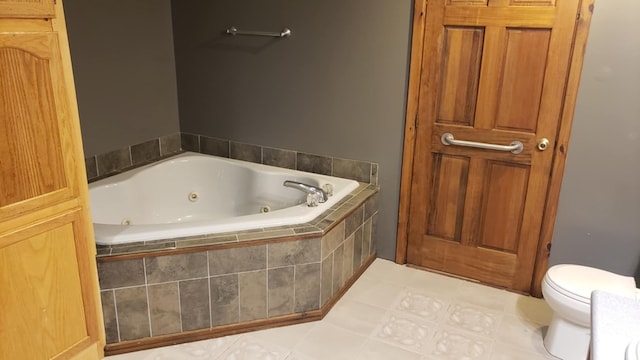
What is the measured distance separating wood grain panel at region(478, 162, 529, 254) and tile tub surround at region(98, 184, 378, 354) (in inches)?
31.7

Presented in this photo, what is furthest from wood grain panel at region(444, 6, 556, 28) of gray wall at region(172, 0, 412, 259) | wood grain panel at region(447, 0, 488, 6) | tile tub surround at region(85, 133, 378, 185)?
tile tub surround at region(85, 133, 378, 185)

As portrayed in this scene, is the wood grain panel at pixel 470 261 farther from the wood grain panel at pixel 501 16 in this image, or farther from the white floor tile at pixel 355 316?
the wood grain panel at pixel 501 16

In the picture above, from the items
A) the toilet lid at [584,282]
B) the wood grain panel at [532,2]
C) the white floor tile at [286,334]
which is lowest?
the white floor tile at [286,334]

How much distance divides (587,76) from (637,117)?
0.93ft

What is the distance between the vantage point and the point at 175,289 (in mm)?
2232

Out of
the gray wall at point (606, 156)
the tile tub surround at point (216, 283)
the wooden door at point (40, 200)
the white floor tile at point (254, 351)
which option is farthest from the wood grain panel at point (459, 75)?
the wooden door at point (40, 200)

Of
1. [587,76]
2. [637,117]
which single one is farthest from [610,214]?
[587,76]

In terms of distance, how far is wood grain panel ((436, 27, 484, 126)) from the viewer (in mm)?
2568

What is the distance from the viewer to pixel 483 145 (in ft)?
8.70

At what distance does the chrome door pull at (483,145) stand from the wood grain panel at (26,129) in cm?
186

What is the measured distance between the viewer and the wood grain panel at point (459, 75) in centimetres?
257

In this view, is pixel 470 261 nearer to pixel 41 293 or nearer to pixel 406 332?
pixel 406 332

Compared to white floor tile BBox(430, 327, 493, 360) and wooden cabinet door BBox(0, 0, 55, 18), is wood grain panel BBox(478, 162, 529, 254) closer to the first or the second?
white floor tile BBox(430, 327, 493, 360)

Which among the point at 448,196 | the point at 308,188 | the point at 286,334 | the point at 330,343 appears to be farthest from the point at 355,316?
the point at 448,196
